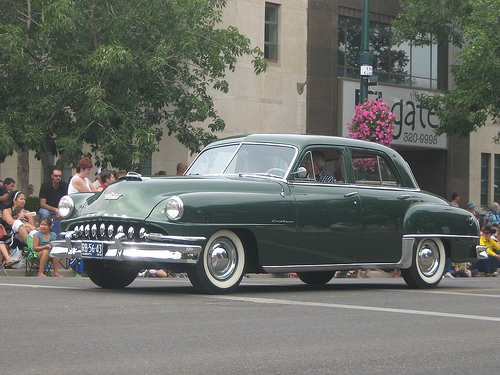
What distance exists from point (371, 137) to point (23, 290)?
43.0 ft

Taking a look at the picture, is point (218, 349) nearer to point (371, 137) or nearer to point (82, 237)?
point (82, 237)

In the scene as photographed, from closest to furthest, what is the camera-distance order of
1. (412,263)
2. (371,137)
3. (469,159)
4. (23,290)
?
1. (23,290)
2. (412,263)
3. (371,137)
4. (469,159)

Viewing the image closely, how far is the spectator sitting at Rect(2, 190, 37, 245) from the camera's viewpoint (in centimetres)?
1556

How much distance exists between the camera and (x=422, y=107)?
103 ft

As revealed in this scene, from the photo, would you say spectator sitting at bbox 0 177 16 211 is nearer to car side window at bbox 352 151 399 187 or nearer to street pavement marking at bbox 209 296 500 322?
car side window at bbox 352 151 399 187

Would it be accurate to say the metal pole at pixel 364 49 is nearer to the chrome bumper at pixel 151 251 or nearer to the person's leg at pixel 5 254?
the person's leg at pixel 5 254

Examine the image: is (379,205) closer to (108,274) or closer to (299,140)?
(299,140)

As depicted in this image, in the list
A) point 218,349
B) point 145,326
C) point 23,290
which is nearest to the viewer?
point 218,349

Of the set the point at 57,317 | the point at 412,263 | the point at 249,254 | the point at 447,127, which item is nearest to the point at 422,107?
the point at 447,127

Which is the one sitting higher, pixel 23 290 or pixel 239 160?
pixel 239 160

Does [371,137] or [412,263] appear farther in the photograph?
[371,137]

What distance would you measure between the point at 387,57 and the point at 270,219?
22334mm

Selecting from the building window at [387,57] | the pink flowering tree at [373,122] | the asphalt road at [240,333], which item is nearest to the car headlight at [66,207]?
the asphalt road at [240,333]

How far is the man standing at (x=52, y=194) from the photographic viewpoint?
1570 centimetres
